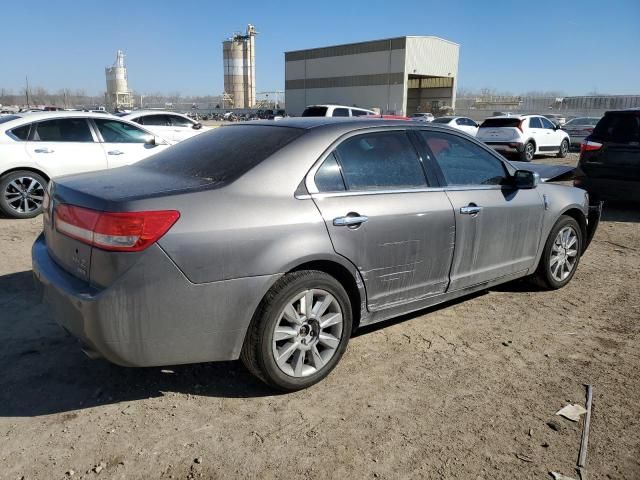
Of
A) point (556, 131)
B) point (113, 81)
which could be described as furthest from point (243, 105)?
point (556, 131)

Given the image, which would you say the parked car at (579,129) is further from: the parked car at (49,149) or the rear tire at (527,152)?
the parked car at (49,149)

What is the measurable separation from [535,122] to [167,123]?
1215 cm

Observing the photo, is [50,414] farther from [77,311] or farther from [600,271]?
[600,271]

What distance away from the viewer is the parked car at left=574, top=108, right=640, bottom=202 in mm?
7781

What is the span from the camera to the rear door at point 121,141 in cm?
820

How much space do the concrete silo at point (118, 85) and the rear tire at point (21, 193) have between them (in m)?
106

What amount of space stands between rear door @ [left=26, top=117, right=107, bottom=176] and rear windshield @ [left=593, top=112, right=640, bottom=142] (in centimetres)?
789

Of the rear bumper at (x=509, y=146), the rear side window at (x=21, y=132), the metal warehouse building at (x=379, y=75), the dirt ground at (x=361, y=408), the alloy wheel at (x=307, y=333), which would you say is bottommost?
the dirt ground at (x=361, y=408)

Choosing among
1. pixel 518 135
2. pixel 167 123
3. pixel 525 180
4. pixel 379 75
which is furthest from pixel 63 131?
pixel 379 75

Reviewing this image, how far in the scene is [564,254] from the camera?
4949mm

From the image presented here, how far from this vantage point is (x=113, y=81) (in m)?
106

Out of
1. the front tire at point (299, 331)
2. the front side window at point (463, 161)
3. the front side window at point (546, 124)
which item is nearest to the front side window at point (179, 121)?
the front side window at point (463, 161)

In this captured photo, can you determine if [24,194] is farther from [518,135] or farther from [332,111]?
[518,135]

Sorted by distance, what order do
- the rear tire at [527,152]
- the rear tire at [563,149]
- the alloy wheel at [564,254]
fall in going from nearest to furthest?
the alloy wheel at [564,254] < the rear tire at [527,152] < the rear tire at [563,149]
